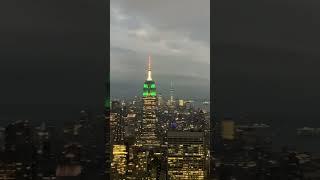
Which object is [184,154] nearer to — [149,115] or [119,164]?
[149,115]

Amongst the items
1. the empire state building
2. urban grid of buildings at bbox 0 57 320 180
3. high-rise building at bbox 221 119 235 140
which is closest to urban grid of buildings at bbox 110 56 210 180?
the empire state building

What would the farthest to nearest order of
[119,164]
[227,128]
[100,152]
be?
[119,164]
[227,128]
[100,152]

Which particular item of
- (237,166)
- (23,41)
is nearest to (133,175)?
(237,166)

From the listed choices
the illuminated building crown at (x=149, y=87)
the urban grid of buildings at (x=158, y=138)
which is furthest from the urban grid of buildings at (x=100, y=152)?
the illuminated building crown at (x=149, y=87)

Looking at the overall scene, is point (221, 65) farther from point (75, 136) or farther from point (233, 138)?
point (75, 136)

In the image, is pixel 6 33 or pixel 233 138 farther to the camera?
pixel 233 138

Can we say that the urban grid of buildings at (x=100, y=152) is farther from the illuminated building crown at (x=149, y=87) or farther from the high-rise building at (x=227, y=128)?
the illuminated building crown at (x=149, y=87)

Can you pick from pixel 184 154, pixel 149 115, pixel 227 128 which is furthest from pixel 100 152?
pixel 149 115

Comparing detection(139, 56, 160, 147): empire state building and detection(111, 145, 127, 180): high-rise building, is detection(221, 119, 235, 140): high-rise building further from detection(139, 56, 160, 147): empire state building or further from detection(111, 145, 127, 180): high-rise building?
detection(139, 56, 160, 147): empire state building
